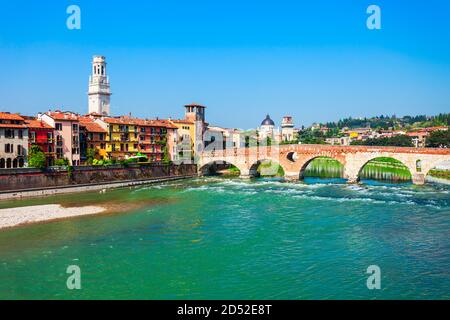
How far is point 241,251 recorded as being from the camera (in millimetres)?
23672

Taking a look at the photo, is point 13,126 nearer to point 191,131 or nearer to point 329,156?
point 191,131

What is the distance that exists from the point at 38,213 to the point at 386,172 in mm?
57608

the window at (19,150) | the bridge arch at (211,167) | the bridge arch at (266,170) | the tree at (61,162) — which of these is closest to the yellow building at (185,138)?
the bridge arch at (211,167)

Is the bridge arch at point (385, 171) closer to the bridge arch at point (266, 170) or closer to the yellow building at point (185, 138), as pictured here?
the bridge arch at point (266, 170)

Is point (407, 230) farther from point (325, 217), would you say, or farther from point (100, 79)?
point (100, 79)

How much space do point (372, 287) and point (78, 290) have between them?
1235 cm

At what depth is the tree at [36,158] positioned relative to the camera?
48531 mm

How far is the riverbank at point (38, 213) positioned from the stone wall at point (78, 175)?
861 cm

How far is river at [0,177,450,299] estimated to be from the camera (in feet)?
60.1

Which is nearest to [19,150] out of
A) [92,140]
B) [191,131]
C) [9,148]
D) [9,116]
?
[9,148]

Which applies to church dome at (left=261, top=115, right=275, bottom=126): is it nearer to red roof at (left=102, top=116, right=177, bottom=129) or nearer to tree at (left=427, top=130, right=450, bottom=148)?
tree at (left=427, top=130, right=450, bottom=148)

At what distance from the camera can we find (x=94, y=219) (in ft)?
109

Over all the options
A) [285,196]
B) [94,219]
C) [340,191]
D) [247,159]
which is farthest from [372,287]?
[247,159]

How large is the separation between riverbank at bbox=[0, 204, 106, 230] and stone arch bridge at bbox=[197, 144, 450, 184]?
29591mm
